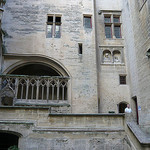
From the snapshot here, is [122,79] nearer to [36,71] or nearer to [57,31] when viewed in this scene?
[57,31]

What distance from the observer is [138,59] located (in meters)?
10.1

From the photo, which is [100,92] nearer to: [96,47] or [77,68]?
[77,68]

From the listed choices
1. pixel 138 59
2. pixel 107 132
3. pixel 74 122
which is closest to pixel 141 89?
pixel 138 59

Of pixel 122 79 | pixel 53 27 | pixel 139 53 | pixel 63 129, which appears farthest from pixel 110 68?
pixel 63 129

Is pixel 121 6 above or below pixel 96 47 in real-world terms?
above

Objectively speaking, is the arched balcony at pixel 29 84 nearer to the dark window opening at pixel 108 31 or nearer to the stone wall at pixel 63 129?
the stone wall at pixel 63 129

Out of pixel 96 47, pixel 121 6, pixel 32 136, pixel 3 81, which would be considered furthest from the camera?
pixel 121 6

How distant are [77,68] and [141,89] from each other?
416 cm

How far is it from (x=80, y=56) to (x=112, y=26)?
383cm

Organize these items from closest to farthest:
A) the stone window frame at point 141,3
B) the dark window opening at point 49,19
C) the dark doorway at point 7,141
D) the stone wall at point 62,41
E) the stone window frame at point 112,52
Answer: the dark doorway at point 7,141 < the stone window frame at point 141,3 < the stone wall at point 62,41 < the stone window frame at point 112,52 < the dark window opening at point 49,19

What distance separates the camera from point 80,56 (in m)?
12.1

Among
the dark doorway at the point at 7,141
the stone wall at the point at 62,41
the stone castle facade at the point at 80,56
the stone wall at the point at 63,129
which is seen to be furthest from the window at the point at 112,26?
the dark doorway at the point at 7,141

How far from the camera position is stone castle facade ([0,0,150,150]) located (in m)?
9.74

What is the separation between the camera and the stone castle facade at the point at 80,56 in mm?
9742
